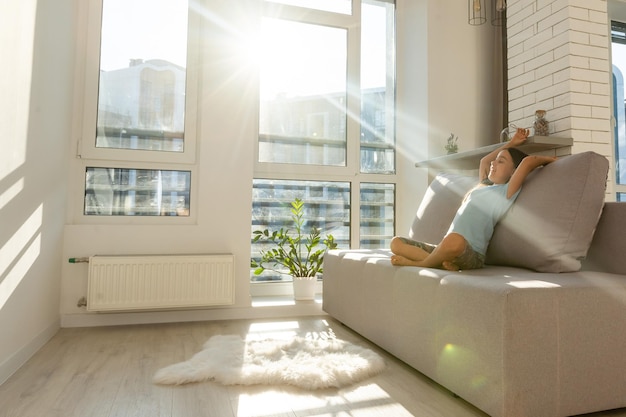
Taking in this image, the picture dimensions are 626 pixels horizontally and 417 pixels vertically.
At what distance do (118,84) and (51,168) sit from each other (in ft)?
2.70

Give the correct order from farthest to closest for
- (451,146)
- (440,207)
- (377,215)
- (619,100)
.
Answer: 1. (619,100)
2. (377,215)
3. (451,146)
4. (440,207)

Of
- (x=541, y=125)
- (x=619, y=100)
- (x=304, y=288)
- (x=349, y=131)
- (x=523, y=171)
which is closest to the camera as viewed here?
(x=523, y=171)

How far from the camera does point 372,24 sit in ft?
12.4

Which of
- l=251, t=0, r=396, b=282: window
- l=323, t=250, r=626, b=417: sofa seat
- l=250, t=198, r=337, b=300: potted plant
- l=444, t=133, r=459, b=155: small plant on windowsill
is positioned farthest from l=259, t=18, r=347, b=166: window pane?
l=323, t=250, r=626, b=417: sofa seat

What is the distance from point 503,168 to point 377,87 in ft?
6.29

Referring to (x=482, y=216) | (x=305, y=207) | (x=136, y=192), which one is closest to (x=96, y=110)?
(x=136, y=192)

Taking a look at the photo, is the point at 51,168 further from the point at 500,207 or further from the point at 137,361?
the point at 500,207

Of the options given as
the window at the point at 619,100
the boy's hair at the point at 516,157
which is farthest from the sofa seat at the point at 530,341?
the window at the point at 619,100

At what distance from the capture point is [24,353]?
6.30 feet

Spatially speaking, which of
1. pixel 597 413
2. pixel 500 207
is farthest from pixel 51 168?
pixel 597 413

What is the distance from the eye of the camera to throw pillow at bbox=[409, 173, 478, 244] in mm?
2455

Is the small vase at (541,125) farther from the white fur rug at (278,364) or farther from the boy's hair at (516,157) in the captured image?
the white fur rug at (278,364)

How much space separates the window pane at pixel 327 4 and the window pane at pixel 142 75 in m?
0.98

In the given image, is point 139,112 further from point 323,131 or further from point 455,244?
point 455,244
